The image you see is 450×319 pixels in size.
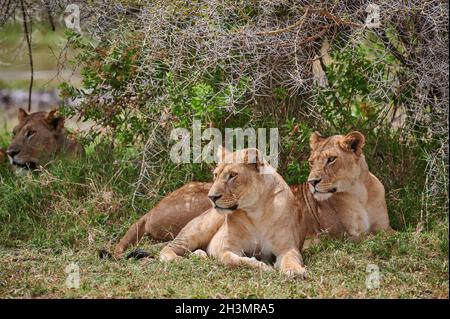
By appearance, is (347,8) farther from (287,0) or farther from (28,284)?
(28,284)

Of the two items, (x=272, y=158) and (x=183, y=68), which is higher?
(x=183, y=68)

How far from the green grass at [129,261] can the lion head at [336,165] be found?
439 mm

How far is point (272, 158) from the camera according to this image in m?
7.88

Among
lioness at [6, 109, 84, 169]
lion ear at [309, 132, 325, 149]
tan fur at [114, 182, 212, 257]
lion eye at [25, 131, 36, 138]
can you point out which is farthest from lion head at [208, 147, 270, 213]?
lion eye at [25, 131, 36, 138]

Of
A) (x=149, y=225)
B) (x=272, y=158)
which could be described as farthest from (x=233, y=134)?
(x=149, y=225)

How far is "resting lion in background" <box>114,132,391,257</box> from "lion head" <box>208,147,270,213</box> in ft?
1.70

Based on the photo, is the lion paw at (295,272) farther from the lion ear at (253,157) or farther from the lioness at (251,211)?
the lion ear at (253,157)

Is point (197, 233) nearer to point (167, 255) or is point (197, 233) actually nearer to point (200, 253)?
point (200, 253)

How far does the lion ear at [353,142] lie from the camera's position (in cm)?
726

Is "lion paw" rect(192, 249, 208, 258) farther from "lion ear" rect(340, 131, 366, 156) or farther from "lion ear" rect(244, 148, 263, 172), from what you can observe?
"lion ear" rect(340, 131, 366, 156)

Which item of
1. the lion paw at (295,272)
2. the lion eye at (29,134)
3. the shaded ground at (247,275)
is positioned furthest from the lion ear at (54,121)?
the lion paw at (295,272)

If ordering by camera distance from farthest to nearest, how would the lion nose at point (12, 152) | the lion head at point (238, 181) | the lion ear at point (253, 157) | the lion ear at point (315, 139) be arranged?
the lion nose at point (12, 152)
the lion ear at point (315, 139)
the lion ear at point (253, 157)
the lion head at point (238, 181)

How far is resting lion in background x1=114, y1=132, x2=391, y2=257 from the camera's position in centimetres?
726
